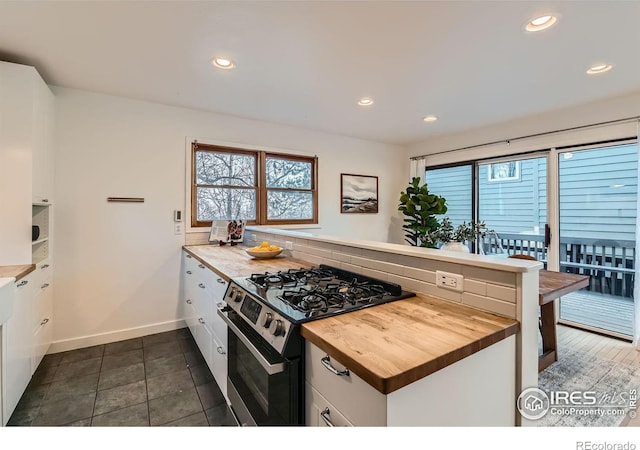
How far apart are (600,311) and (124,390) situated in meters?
4.74

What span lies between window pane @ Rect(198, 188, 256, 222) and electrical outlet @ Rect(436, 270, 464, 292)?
2.88 m

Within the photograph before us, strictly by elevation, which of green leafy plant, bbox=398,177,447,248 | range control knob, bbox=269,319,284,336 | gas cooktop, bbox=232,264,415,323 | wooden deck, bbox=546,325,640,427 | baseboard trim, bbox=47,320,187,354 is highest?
green leafy plant, bbox=398,177,447,248

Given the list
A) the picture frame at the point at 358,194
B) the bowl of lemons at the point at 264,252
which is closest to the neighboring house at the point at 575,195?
the picture frame at the point at 358,194

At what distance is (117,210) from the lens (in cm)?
297

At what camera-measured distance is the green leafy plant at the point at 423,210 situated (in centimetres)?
449

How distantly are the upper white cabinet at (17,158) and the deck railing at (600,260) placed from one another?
520 cm

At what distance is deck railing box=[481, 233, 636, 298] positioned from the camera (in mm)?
3168

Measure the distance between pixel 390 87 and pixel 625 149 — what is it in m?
2.59

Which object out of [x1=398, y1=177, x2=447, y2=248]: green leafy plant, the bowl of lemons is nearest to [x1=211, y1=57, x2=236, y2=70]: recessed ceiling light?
the bowl of lemons

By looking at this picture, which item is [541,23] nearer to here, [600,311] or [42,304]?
[600,311]

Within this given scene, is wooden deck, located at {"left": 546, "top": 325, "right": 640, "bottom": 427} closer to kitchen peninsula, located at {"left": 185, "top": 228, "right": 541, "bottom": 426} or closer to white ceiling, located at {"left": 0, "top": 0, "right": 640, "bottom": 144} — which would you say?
kitchen peninsula, located at {"left": 185, "top": 228, "right": 541, "bottom": 426}

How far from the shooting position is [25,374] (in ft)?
6.66

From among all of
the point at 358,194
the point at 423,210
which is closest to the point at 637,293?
the point at 423,210
